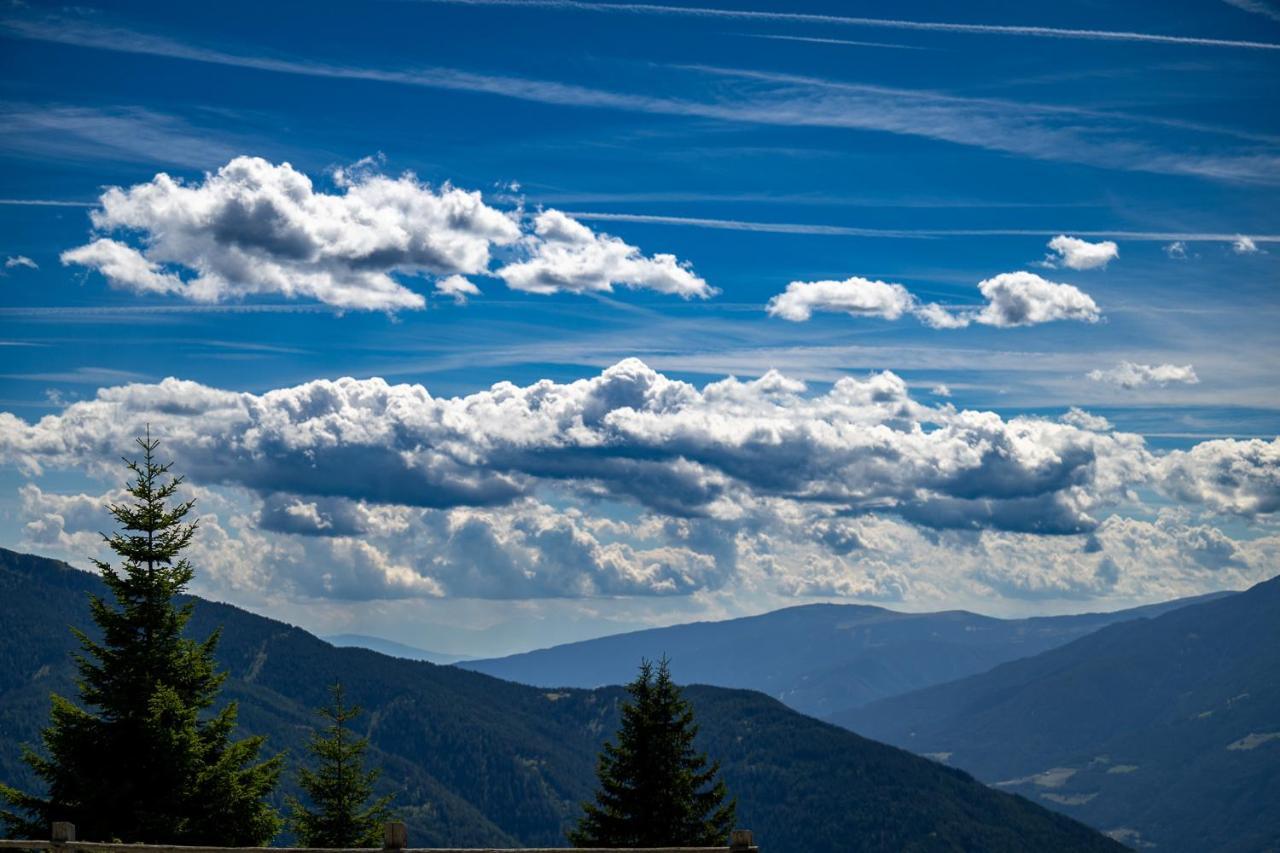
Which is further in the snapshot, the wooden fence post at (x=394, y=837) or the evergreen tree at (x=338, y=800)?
the evergreen tree at (x=338, y=800)

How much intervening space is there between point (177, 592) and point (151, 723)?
342cm

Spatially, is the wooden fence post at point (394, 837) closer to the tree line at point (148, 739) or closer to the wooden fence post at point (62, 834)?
the wooden fence post at point (62, 834)

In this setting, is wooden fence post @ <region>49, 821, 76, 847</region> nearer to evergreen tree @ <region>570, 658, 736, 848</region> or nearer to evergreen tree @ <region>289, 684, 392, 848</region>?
evergreen tree @ <region>570, 658, 736, 848</region>

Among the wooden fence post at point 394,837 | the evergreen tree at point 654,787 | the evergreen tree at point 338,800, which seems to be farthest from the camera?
the evergreen tree at point 338,800

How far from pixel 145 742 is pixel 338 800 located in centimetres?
2004

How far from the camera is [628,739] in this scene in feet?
140

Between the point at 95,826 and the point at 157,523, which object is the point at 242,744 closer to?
the point at 95,826

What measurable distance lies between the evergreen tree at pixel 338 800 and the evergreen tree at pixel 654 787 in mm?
9465

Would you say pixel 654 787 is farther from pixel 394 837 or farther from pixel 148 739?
pixel 394 837

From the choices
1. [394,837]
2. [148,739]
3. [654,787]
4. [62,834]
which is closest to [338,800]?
[654,787]

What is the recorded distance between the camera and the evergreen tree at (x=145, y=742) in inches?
1196

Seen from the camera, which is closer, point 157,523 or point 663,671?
point 157,523

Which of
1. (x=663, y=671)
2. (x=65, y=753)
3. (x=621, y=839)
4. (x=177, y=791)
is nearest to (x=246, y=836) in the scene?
(x=177, y=791)

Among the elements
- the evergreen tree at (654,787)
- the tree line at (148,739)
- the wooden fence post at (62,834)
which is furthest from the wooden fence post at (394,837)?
the evergreen tree at (654,787)
